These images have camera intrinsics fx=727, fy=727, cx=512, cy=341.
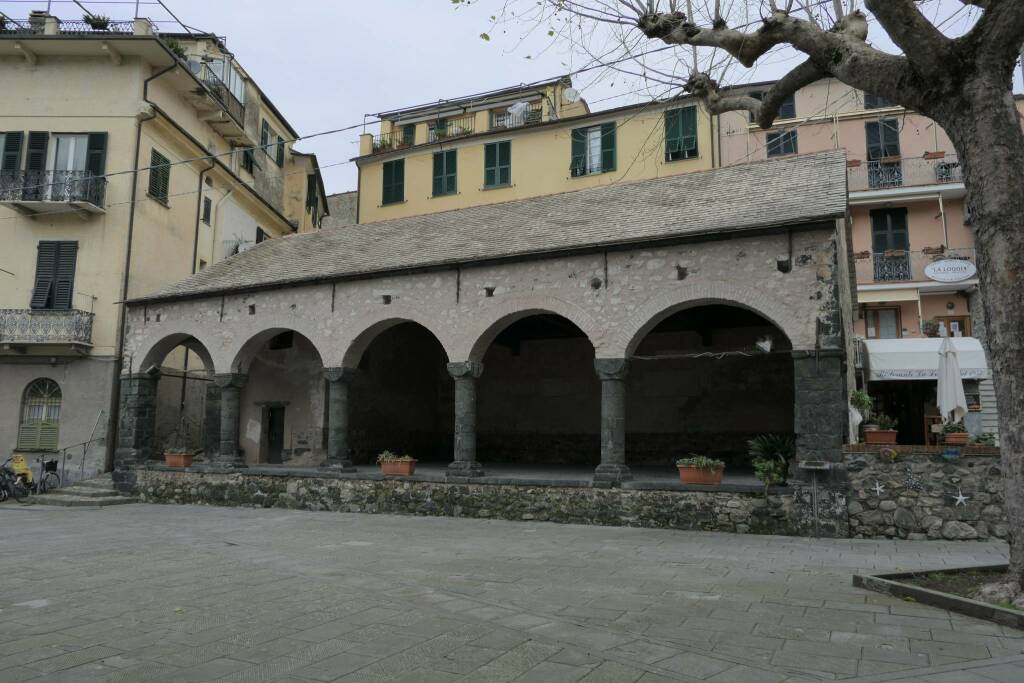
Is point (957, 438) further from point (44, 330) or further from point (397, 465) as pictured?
point (44, 330)

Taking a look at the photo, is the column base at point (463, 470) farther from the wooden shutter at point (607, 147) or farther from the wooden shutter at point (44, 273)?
the wooden shutter at point (44, 273)

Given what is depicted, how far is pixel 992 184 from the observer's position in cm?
622

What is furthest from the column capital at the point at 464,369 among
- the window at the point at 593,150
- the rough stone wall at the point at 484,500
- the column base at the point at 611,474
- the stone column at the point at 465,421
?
the window at the point at 593,150

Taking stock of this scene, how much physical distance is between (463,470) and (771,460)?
17.3 feet

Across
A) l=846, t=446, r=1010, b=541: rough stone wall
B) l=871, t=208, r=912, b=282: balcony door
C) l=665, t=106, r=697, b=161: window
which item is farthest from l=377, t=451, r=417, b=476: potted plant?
l=871, t=208, r=912, b=282: balcony door

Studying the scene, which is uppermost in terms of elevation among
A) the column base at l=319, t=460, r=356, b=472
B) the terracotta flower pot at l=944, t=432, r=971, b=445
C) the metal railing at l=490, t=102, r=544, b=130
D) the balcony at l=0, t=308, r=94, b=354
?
the metal railing at l=490, t=102, r=544, b=130

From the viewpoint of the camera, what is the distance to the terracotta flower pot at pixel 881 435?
10.5 meters

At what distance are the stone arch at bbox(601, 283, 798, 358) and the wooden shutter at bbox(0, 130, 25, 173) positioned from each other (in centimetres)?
1644

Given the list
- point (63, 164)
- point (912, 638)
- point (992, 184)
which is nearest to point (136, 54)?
point (63, 164)

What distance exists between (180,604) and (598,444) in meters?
12.7

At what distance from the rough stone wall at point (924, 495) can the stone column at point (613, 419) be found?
3443 millimetres

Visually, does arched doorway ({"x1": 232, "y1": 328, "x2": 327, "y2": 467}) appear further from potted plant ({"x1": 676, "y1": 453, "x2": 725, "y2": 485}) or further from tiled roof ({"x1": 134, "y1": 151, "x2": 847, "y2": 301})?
potted plant ({"x1": 676, "y1": 453, "x2": 725, "y2": 485})

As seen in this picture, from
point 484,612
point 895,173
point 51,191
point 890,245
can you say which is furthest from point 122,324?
point 895,173

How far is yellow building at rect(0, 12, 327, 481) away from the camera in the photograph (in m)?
17.9
